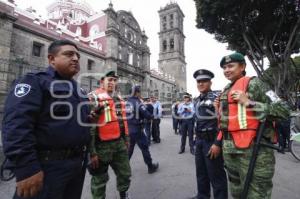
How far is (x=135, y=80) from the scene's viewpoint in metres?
33.5

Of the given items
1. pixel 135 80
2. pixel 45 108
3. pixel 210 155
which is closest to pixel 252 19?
pixel 210 155

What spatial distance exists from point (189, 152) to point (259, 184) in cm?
479

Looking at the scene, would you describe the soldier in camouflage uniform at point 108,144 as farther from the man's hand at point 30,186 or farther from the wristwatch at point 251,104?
the wristwatch at point 251,104

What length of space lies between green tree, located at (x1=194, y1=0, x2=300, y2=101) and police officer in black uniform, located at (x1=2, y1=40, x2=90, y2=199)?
11239 mm

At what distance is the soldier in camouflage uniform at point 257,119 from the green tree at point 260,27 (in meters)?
10.2

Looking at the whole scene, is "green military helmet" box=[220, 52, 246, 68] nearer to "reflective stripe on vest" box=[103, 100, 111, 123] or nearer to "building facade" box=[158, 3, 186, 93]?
"reflective stripe on vest" box=[103, 100, 111, 123]

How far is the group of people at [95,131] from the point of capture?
1529 millimetres

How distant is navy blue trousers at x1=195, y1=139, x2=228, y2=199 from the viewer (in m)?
2.81

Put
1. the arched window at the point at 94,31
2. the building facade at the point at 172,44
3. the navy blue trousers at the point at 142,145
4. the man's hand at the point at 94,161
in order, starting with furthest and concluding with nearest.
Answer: the building facade at the point at 172,44, the arched window at the point at 94,31, the navy blue trousers at the point at 142,145, the man's hand at the point at 94,161

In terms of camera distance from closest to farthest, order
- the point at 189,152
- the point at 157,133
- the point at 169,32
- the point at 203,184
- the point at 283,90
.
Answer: the point at 203,184 < the point at 189,152 < the point at 157,133 < the point at 283,90 < the point at 169,32

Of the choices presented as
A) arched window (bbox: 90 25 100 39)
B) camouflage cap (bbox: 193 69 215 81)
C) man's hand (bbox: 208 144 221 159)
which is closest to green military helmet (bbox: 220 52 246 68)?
camouflage cap (bbox: 193 69 215 81)

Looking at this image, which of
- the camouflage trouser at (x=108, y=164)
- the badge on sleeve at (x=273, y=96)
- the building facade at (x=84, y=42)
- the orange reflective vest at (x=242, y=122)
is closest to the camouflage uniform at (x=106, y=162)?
the camouflage trouser at (x=108, y=164)

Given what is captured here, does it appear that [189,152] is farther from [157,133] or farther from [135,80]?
[135,80]

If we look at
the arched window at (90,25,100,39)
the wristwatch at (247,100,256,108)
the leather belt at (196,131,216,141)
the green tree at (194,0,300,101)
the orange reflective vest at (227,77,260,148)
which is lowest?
the leather belt at (196,131,216,141)
